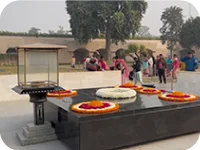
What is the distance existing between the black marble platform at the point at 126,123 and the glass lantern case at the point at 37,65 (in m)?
0.46

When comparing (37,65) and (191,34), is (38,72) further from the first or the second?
(191,34)

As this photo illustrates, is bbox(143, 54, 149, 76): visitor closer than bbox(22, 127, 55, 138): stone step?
No

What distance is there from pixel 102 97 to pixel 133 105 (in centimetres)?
73

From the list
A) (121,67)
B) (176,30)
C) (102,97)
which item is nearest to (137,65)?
(121,67)

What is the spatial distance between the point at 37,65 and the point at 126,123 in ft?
5.05

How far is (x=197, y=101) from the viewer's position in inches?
160

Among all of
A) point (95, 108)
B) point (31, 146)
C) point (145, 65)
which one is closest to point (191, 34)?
point (145, 65)

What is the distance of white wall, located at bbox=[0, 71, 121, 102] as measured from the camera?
6.75 m

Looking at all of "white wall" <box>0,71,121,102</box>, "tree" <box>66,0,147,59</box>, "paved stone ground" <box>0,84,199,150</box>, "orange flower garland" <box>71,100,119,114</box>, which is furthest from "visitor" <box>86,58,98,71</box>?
"tree" <box>66,0,147,59</box>

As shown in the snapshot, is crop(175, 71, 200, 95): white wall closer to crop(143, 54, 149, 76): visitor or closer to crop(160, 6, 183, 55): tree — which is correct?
crop(143, 54, 149, 76): visitor

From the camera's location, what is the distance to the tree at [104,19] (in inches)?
953

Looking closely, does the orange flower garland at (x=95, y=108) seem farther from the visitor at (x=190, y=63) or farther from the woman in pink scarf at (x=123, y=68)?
the woman in pink scarf at (x=123, y=68)

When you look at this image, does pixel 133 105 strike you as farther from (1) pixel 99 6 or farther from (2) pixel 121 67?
(1) pixel 99 6

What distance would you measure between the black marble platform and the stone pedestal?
113 mm
